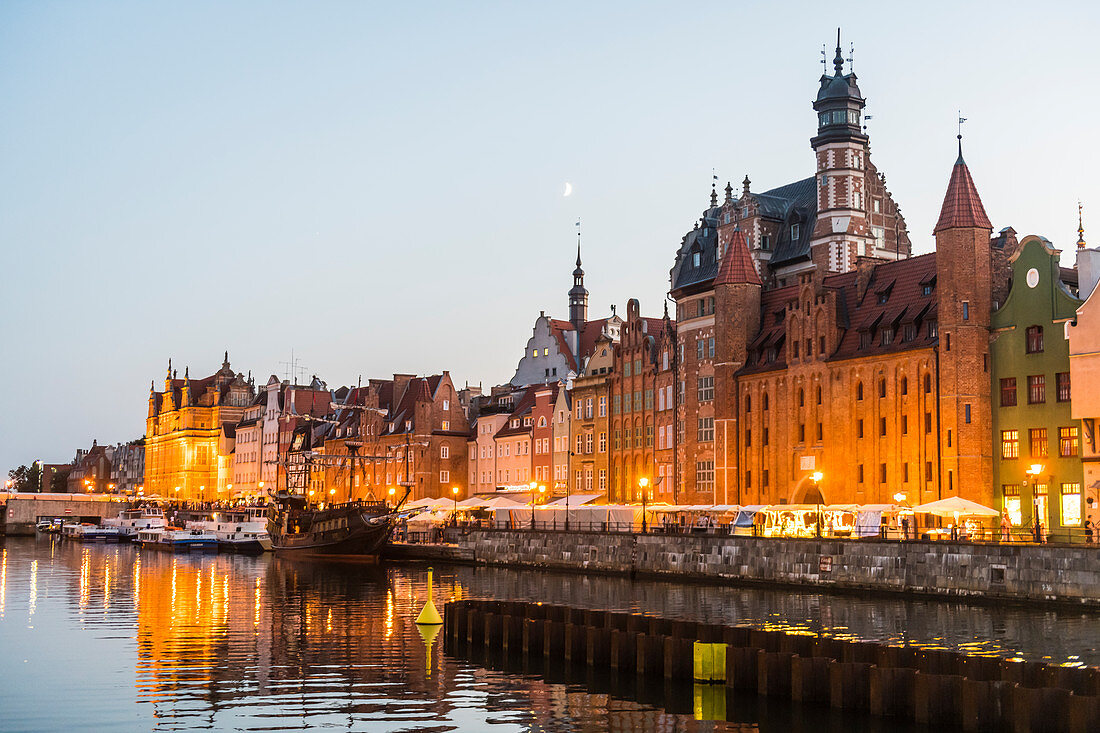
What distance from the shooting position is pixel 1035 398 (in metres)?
71.5

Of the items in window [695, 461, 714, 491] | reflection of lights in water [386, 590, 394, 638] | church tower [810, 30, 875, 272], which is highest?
church tower [810, 30, 875, 272]

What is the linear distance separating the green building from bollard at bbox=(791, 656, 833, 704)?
136 feet

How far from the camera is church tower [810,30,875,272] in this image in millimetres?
94312

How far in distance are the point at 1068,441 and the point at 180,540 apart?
92.7m

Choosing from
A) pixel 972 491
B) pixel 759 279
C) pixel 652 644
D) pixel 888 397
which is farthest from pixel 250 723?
pixel 759 279

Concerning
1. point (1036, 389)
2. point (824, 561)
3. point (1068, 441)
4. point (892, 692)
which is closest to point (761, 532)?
point (824, 561)

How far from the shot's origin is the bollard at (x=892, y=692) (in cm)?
2800

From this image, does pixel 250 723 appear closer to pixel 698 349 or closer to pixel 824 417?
pixel 824 417

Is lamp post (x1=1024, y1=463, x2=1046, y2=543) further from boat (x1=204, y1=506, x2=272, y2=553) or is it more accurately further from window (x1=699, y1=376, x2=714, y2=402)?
boat (x1=204, y1=506, x2=272, y2=553)

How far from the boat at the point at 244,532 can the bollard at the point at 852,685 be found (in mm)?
98239

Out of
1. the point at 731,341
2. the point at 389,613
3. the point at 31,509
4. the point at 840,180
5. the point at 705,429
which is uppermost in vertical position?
the point at 840,180

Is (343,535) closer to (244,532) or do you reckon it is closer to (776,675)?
(244,532)

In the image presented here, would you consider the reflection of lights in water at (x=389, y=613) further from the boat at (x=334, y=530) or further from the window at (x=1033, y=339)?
the window at (x=1033, y=339)

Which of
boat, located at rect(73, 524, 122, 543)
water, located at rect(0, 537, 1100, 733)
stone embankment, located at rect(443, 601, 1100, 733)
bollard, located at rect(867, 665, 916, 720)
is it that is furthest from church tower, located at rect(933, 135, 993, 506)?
boat, located at rect(73, 524, 122, 543)
